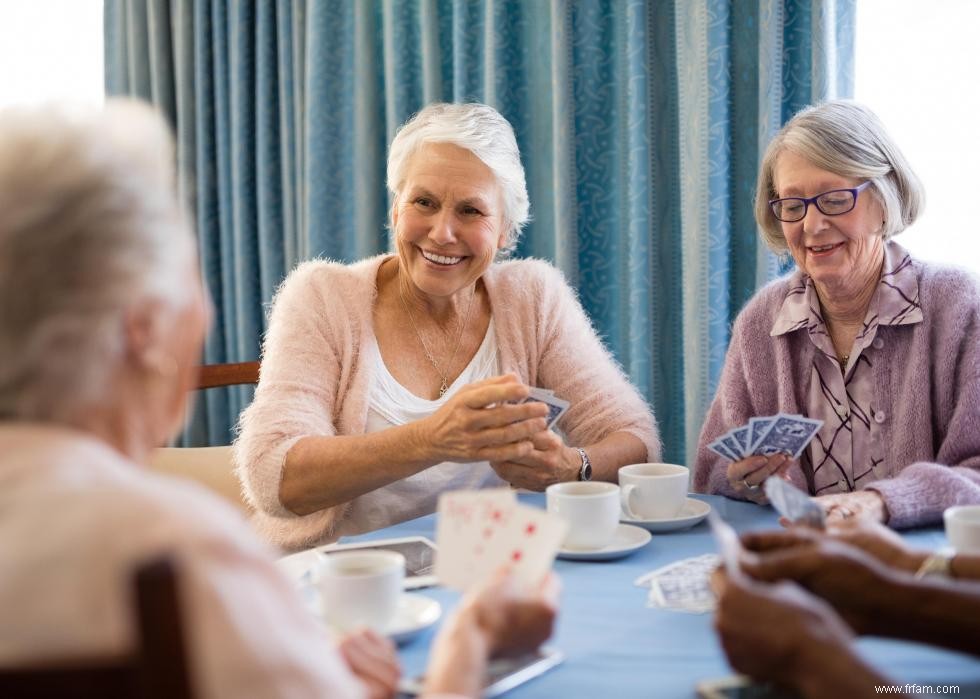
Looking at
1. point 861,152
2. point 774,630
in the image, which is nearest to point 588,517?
point 774,630

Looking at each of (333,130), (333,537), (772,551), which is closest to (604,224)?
(333,130)

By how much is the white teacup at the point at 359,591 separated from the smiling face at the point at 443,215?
128 centimetres

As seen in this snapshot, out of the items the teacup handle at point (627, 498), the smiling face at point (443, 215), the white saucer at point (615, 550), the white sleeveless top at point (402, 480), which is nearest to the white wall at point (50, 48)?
the smiling face at point (443, 215)

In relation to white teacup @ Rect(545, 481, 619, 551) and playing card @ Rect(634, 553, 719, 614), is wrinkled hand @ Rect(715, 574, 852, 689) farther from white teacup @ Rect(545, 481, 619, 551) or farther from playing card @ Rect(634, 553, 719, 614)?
white teacup @ Rect(545, 481, 619, 551)

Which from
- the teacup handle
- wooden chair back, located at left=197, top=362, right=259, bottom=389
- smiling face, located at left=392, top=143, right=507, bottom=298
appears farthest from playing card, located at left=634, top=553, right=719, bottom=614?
wooden chair back, located at left=197, top=362, right=259, bottom=389

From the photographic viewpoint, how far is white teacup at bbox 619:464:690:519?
1.79 meters

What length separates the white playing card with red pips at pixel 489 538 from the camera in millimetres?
1145

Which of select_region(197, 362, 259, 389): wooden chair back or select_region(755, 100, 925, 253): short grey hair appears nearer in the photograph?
select_region(755, 100, 925, 253): short grey hair

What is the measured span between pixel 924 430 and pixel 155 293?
1.75 meters

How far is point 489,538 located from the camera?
1.19m

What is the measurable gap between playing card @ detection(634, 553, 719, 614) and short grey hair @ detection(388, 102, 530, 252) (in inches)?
50.0

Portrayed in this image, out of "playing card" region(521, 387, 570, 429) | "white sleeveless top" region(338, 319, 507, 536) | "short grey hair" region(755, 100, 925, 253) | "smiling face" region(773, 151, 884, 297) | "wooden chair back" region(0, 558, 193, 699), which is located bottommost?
"white sleeveless top" region(338, 319, 507, 536)

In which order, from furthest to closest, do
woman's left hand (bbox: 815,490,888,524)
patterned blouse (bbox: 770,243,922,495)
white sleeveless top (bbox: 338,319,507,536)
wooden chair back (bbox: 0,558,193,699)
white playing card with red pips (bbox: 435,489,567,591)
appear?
1. white sleeveless top (bbox: 338,319,507,536)
2. patterned blouse (bbox: 770,243,922,495)
3. woman's left hand (bbox: 815,490,888,524)
4. white playing card with red pips (bbox: 435,489,567,591)
5. wooden chair back (bbox: 0,558,193,699)

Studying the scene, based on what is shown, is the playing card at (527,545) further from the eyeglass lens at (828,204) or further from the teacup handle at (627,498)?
the eyeglass lens at (828,204)
